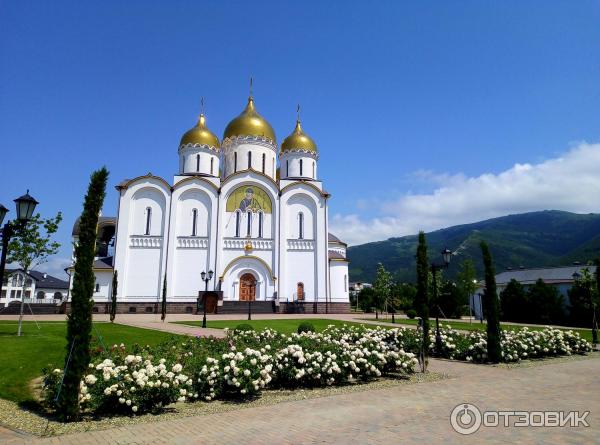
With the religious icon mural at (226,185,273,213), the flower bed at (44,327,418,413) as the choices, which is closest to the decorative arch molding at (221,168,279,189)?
the religious icon mural at (226,185,273,213)

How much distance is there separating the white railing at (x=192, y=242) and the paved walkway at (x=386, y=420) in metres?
31.5

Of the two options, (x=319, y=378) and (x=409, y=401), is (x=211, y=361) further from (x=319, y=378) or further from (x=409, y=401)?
(x=409, y=401)

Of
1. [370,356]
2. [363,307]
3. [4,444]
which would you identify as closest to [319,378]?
[370,356]

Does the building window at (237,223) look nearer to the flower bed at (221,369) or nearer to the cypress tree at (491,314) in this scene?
the flower bed at (221,369)

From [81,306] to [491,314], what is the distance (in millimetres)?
12785

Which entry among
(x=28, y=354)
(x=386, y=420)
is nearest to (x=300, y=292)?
(x=28, y=354)

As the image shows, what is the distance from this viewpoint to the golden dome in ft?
147

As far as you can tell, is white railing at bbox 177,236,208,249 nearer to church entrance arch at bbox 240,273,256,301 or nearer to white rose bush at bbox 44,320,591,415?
church entrance arch at bbox 240,273,256,301

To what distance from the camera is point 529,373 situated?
12.2 m

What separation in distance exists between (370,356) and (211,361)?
4.49 meters

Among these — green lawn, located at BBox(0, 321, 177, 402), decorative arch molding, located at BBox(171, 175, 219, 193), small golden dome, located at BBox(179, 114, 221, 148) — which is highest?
small golden dome, located at BBox(179, 114, 221, 148)

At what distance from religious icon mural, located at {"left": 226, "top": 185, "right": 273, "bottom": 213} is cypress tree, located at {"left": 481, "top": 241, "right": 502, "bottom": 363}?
93.7ft

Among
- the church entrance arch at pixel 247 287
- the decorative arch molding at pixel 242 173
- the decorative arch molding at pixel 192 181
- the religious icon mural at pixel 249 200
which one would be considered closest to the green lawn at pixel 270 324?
the church entrance arch at pixel 247 287

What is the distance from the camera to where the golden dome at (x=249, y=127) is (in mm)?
44941
